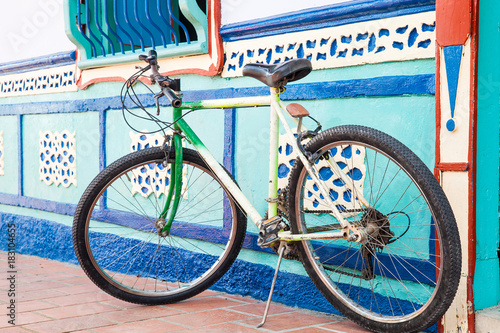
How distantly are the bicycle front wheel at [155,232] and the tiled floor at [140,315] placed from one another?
144 mm

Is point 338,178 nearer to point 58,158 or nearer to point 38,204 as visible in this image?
point 58,158

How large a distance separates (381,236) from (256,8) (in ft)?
5.66

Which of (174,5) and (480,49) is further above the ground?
(174,5)

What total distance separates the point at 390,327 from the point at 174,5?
3.74 meters

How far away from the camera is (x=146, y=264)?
4.48 m

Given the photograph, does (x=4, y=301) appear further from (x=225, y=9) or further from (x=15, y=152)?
(x=15, y=152)

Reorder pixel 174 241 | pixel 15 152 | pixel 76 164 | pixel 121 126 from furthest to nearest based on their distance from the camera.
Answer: pixel 15 152
pixel 76 164
pixel 121 126
pixel 174 241

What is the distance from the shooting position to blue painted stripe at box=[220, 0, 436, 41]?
121 inches

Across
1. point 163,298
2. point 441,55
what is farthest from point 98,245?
point 441,55

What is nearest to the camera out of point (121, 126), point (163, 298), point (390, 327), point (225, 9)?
point (390, 327)

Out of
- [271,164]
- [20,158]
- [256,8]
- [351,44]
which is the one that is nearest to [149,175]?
[256,8]

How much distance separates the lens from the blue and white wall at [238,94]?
10.2 feet

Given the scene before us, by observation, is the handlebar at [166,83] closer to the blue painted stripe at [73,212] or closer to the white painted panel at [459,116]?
the blue painted stripe at [73,212]

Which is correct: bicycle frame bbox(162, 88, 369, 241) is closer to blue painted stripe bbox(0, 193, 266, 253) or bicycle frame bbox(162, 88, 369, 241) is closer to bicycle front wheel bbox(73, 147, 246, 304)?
bicycle front wheel bbox(73, 147, 246, 304)
